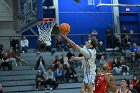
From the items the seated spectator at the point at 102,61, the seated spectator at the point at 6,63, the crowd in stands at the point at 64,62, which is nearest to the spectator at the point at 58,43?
the crowd in stands at the point at 64,62

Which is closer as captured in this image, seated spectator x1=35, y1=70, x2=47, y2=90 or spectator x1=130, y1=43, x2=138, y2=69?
seated spectator x1=35, y1=70, x2=47, y2=90

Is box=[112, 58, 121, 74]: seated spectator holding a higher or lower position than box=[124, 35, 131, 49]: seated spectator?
lower

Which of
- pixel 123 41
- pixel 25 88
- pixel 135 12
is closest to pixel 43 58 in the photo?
pixel 25 88

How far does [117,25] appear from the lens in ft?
74.2

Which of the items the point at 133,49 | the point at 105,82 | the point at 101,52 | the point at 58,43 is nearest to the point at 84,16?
the point at 58,43

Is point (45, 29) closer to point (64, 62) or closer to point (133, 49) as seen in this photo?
point (64, 62)

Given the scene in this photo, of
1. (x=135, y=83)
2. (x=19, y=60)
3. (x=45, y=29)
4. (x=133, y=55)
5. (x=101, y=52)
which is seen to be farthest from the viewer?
(x=101, y=52)

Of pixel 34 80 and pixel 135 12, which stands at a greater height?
pixel 135 12

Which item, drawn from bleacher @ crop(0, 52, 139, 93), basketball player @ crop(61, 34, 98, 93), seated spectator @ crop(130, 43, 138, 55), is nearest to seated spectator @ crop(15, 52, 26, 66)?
bleacher @ crop(0, 52, 139, 93)

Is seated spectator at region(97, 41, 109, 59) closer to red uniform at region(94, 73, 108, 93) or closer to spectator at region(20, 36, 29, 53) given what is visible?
spectator at region(20, 36, 29, 53)

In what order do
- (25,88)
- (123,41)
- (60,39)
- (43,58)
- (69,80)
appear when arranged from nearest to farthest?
(25,88), (69,80), (43,58), (60,39), (123,41)

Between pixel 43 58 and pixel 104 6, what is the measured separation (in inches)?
262

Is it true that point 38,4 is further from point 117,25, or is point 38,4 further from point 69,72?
point 117,25

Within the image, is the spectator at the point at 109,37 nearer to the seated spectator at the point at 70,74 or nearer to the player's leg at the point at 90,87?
the seated spectator at the point at 70,74
